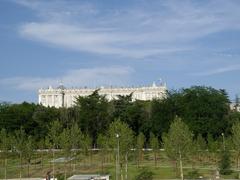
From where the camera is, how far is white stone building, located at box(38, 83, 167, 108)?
555 feet

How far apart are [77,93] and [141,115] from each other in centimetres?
A: 8928

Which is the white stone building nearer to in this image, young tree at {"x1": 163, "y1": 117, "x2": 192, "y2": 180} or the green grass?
the green grass

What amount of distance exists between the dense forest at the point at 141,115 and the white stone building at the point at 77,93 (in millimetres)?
76020

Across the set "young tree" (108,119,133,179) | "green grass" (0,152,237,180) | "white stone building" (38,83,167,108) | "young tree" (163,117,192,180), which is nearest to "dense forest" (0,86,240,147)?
"green grass" (0,152,237,180)

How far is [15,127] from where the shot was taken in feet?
282

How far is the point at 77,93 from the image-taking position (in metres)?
175

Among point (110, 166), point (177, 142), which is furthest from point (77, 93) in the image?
point (177, 142)

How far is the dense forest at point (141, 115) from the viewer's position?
82.5m

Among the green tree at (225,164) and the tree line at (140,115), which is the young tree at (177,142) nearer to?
the green tree at (225,164)

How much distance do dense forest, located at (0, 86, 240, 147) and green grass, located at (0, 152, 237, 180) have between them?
12.0 m

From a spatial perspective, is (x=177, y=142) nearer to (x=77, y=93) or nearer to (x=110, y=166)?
(x=110, y=166)

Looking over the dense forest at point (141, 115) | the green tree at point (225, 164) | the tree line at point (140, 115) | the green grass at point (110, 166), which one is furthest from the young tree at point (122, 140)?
the dense forest at point (141, 115)

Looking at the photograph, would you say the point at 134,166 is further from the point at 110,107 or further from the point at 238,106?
the point at 238,106

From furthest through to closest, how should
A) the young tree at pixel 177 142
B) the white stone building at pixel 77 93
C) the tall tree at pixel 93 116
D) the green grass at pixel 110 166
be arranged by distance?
the white stone building at pixel 77 93, the tall tree at pixel 93 116, the green grass at pixel 110 166, the young tree at pixel 177 142
